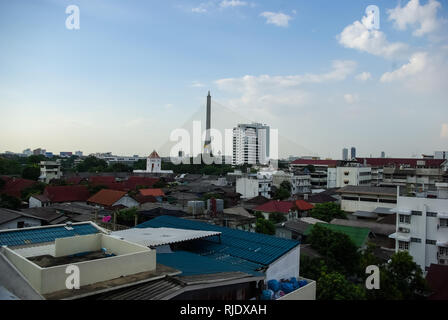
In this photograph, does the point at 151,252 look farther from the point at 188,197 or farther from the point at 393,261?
the point at 188,197

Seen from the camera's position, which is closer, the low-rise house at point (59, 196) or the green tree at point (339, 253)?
the green tree at point (339, 253)

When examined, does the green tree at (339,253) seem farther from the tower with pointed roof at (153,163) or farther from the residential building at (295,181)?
the tower with pointed roof at (153,163)

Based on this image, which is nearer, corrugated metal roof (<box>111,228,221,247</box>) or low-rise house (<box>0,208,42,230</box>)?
corrugated metal roof (<box>111,228,221,247</box>)

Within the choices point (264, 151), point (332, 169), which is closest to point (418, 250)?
point (332, 169)

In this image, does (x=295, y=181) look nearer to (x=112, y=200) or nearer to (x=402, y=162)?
(x=402, y=162)

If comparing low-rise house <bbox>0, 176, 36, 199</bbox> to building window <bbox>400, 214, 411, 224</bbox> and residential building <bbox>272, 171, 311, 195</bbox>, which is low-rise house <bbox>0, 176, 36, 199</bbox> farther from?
building window <bbox>400, 214, 411, 224</bbox>

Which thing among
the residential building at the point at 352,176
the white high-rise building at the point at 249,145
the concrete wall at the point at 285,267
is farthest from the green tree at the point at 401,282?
the white high-rise building at the point at 249,145

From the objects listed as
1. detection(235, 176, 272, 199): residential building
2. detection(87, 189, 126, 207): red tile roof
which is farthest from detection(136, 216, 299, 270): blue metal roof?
detection(235, 176, 272, 199): residential building
